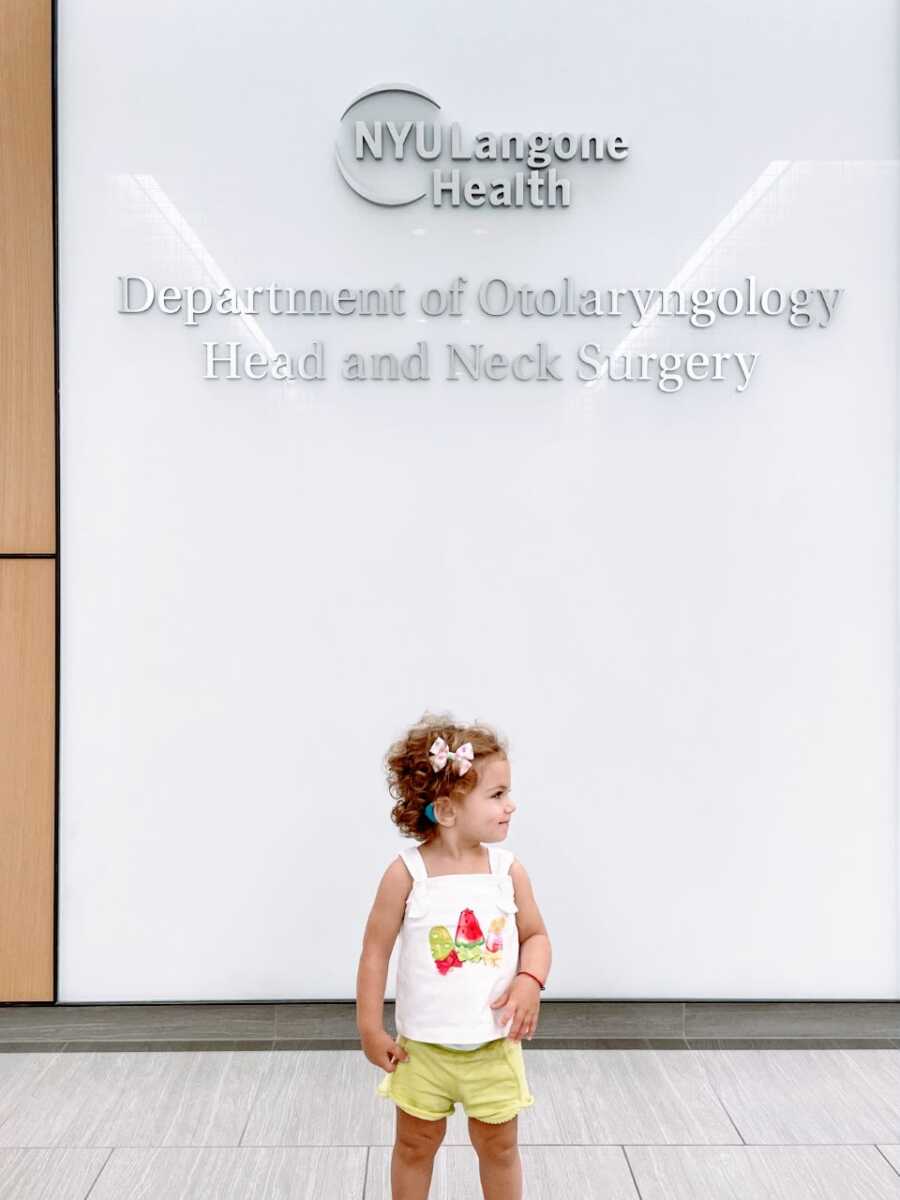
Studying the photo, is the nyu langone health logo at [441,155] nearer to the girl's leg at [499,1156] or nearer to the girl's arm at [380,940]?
the girl's arm at [380,940]

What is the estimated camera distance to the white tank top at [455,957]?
1.94 m

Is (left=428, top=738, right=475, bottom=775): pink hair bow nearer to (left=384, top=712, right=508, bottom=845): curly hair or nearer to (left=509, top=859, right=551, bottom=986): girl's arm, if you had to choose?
(left=384, top=712, right=508, bottom=845): curly hair

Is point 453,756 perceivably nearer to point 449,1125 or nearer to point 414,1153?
point 414,1153

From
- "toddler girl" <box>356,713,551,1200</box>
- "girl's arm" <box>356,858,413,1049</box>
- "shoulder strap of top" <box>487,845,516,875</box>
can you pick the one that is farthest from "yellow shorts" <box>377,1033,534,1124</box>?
"shoulder strap of top" <box>487,845,516,875</box>

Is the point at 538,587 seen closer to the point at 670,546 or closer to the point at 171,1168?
the point at 670,546

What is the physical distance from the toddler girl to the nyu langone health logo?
168 cm

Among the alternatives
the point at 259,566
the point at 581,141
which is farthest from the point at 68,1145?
the point at 581,141

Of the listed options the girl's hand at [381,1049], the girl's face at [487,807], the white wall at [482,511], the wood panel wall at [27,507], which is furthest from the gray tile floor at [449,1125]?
the girl's face at [487,807]

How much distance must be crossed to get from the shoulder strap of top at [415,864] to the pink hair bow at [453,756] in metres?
0.19

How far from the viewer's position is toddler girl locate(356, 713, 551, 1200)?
1946mm

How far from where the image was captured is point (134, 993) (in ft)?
10.0

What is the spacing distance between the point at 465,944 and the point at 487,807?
24 centimetres

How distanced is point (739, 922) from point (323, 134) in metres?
2.46

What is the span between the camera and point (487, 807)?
1.98 meters
